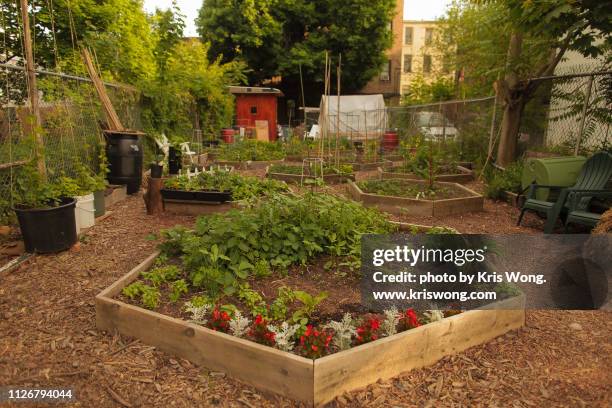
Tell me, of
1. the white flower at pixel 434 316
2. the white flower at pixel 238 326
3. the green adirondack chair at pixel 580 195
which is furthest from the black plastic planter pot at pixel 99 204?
the green adirondack chair at pixel 580 195

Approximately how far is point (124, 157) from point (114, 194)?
64 cm

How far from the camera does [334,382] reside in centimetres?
227

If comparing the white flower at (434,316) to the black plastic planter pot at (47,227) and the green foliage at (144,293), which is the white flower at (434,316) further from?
the black plastic planter pot at (47,227)

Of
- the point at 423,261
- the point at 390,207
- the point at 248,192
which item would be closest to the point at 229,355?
the point at 423,261

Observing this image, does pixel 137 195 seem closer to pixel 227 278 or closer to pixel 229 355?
pixel 227 278

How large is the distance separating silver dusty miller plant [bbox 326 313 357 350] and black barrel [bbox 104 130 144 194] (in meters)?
5.36

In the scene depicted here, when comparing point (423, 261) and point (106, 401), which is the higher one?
point (423, 261)

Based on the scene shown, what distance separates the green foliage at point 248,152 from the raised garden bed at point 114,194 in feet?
15.4

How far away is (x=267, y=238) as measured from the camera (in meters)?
3.65

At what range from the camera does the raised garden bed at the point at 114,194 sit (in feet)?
21.2

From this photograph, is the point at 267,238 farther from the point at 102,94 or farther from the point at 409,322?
the point at 102,94

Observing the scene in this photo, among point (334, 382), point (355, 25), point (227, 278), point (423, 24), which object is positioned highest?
point (423, 24)

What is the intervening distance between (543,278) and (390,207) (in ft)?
10.4

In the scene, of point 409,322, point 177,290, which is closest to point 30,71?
point 177,290
